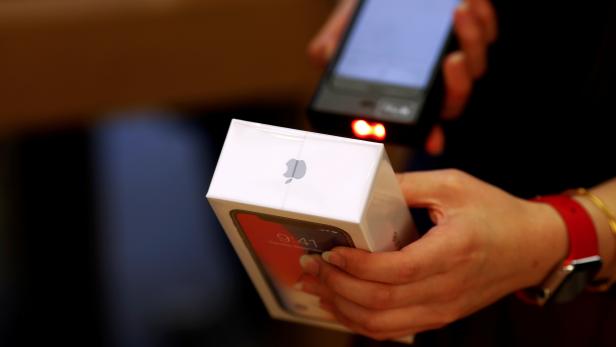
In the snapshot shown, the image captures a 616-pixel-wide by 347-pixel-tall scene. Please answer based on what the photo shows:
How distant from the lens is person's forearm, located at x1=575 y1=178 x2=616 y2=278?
1.93 ft

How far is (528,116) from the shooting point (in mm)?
752

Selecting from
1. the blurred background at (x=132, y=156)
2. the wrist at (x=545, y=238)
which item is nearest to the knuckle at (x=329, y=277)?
the wrist at (x=545, y=238)

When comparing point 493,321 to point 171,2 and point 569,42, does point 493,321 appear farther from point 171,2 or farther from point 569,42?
point 171,2

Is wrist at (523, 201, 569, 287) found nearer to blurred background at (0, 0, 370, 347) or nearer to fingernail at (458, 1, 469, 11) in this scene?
fingernail at (458, 1, 469, 11)

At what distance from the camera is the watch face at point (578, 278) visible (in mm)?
577

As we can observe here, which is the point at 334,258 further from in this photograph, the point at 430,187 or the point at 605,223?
the point at 605,223

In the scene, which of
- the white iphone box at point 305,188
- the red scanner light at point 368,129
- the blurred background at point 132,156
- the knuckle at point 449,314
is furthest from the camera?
the blurred background at point 132,156

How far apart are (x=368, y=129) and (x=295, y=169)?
22 centimetres

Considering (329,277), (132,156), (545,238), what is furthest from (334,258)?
(132,156)

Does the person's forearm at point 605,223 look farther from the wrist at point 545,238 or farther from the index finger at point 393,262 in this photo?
the index finger at point 393,262

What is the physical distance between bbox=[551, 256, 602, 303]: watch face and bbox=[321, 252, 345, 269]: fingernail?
195 millimetres

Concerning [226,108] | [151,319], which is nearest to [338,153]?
[151,319]

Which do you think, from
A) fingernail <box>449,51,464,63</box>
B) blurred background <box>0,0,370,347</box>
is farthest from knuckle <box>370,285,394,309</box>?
blurred background <box>0,0,370,347</box>

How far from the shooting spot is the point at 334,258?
1.63 ft
